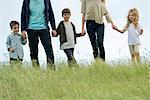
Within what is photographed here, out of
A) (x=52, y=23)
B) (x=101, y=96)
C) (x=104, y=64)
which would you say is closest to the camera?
(x=101, y=96)

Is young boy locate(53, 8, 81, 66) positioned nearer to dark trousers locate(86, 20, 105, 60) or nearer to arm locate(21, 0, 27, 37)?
dark trousers locate(86, 20, 105, 60)

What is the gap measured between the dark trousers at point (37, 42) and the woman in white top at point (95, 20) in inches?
45.0

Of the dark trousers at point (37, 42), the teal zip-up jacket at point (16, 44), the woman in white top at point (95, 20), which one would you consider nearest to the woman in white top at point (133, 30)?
the woman in white top at point (95, 20)

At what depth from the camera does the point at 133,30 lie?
43.0ft

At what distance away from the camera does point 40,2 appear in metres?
11.7

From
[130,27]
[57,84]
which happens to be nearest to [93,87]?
[57,84]

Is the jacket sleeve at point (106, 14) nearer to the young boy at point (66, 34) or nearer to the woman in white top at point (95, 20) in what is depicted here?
the woman in white top at point (95, 20)

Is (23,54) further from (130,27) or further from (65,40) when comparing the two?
(130,27)

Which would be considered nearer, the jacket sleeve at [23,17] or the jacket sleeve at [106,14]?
the jacket sleeve at [23,17]

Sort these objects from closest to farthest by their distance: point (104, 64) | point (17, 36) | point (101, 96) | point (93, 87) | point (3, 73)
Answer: point (101, 96)
point (93, 87)
point (3, 73)
point (104, 64)
point (17, 36)

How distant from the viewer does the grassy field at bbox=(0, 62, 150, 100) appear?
8773mm

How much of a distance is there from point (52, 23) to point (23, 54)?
1290 mm

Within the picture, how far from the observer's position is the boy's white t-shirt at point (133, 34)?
13.0 metres

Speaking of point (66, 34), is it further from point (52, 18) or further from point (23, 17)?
point (23, 17)
